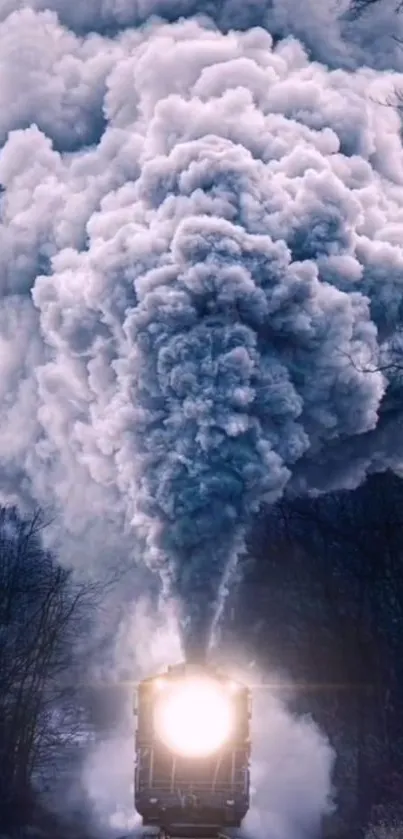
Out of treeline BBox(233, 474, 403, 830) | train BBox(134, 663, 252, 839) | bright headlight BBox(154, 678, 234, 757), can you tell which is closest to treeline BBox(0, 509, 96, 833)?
train BBox(134, 663, 252, 839)

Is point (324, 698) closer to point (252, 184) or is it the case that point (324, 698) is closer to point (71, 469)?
point (71, 469)

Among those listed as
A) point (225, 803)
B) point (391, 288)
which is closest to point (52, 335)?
point (391, 288)

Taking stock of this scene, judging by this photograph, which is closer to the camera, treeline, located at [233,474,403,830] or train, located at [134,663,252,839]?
train, located at [134,663,252,839]

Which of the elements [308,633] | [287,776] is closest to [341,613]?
[308,633]

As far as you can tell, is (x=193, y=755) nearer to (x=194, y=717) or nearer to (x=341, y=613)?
(x=194, y=717)

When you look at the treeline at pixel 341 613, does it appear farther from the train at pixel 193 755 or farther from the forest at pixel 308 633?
the train at pixel 193 755

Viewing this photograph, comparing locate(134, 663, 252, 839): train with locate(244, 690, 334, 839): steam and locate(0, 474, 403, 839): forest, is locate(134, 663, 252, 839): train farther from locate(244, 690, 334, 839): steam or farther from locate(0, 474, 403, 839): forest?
locate(0, 474, 403, 839): forest

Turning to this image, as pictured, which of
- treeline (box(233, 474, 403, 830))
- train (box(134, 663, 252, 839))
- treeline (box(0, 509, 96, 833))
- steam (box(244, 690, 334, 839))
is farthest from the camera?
treeline (box(233, 474, 403, 830))
